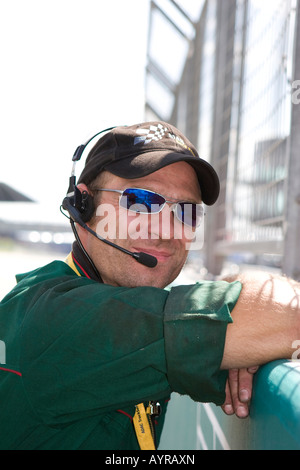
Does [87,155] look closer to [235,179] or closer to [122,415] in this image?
[122,415]

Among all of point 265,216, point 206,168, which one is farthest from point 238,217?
point 206,168

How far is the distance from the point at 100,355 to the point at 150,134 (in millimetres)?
848

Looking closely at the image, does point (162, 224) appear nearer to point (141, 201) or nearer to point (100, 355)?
point (141, 201)

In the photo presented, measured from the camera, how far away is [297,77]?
2369 mm

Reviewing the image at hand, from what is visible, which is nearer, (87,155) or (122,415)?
(122,415)

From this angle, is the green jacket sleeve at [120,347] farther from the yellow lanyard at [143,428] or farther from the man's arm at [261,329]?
→ the yellow lanyard at [143,428]

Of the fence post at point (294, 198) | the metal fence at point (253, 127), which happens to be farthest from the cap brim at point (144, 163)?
the metal fence at point (253, 127)

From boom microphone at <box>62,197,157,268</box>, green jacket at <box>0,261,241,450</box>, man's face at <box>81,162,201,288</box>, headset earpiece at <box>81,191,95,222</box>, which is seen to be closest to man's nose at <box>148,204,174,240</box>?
man's face at <box>81,162,201,288</box>

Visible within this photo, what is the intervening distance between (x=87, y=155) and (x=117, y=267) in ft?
1.49

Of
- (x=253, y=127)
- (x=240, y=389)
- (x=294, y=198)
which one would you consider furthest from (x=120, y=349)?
(x=253, y=127)

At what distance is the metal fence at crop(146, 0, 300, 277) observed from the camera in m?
2.54

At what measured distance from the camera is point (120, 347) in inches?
41.1

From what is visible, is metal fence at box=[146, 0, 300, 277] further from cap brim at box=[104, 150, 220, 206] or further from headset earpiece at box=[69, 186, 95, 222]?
headset earpiece at box=[69, 186, 95, 222]

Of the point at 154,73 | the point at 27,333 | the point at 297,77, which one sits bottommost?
the point at 27,333
